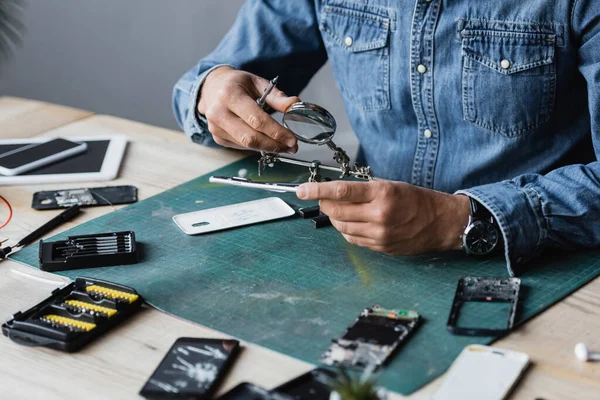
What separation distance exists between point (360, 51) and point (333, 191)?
572 mm

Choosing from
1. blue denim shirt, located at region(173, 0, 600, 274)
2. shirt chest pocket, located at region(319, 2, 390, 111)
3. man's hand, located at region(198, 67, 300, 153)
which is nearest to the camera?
blue denim shirt, located at region(173, 0, 600, 274)

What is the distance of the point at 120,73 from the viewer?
127 inches

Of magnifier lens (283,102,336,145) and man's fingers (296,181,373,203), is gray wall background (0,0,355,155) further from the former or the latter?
man's fingers (296,181,373,203)

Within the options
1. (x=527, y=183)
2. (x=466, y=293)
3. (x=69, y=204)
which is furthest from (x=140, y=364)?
(x=527, y=183)

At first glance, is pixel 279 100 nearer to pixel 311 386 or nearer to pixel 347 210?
pixel 347 210

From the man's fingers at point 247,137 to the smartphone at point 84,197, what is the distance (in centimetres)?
23

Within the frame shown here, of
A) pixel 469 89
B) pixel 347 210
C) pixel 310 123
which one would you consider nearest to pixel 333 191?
pixel 347 210

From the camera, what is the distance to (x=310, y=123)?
1382 mm

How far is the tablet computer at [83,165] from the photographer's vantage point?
1628 mm

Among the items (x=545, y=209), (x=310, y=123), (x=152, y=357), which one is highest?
(x=310, y=123)

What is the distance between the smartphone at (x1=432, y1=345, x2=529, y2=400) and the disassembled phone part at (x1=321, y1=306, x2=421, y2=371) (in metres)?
0.08

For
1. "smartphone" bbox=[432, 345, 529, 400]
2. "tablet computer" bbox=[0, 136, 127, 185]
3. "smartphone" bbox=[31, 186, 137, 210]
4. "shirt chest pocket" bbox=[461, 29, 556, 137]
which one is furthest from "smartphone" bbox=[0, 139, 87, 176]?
"smartphone" bbox=[432, 345, 529, 400]

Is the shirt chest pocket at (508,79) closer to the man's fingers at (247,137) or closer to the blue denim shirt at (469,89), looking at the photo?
the blue denim shirt at (469,89)

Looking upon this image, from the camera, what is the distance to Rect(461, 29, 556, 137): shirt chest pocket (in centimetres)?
148
